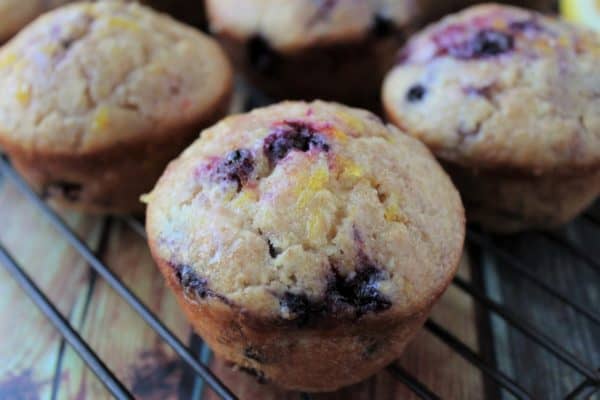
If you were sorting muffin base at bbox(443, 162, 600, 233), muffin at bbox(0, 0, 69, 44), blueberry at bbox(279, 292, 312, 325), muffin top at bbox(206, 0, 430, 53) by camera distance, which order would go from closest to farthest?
blueberry at bbox(279, 292, 312, 325) < muffin base at bbox(443, 162, 600, 233) < muffin top at bbox(206, 0, 430, 53) < muffin at bbox(0, 0, 69, 44)

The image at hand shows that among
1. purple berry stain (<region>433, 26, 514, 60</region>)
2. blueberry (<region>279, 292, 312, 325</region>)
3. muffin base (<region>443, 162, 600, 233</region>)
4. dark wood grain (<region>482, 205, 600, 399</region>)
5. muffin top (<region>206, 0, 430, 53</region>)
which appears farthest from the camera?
muffin top (<region>206, 0, 430, 53</region>)

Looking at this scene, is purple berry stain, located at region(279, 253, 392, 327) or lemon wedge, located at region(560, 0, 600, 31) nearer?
purple berry stain, located at region(279, 253, 392, 327)

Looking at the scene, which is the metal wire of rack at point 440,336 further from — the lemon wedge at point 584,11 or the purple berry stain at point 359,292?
the lemon wedge at point 584,11

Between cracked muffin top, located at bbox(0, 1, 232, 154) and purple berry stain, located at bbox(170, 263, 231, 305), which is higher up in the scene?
cracked muffin top, located at bbox(0, 1, 232, 154)

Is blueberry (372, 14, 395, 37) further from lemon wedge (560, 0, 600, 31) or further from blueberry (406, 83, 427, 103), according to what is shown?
lemon wedge (560, 0, 600, 31)

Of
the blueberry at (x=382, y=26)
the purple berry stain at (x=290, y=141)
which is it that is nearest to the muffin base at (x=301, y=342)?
the purple berry stain at (x=290, y=141)

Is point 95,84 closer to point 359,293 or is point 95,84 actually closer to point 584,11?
point 359,293

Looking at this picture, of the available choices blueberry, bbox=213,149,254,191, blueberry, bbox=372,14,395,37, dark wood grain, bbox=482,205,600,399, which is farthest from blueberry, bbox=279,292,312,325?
blueberry, bbox=372,14,395,37
